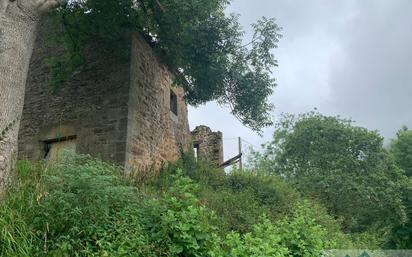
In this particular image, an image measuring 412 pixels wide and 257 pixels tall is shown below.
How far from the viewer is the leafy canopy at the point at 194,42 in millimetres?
8570

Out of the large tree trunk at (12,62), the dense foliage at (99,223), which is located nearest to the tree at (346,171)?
the dense foliage at (99,223)

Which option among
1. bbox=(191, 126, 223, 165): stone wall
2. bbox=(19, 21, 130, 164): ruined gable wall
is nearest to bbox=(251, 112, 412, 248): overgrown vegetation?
bbox=(191, 126, 223, 165): stone wall

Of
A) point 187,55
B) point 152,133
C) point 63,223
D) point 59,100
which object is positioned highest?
point 187,55

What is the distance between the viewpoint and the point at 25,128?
10242 millimetres

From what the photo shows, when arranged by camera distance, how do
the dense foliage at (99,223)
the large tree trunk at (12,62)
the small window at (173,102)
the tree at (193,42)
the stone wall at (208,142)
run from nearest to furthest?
the dense foliage at (99,223)
the large tree trunk at (12,62)
the tree at (193,42)
the small window at (173,102)
the stone wall at (208,142)

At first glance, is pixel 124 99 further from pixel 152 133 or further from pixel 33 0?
pixel 33 0

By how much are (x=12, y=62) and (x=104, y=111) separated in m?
3.86

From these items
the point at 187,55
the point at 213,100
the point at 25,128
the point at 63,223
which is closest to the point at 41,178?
the point at 63,223

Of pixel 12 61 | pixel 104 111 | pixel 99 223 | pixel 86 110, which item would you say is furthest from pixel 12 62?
pixel 86 110

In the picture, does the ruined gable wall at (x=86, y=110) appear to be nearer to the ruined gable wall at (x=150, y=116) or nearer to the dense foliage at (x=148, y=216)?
the ruined gable wall at (x=150, y=116)

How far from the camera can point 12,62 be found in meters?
5.48

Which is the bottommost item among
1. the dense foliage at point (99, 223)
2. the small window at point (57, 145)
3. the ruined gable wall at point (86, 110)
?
the dense foliage at point (99, 223)

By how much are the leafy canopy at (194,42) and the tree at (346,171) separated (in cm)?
432

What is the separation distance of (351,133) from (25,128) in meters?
11.2
